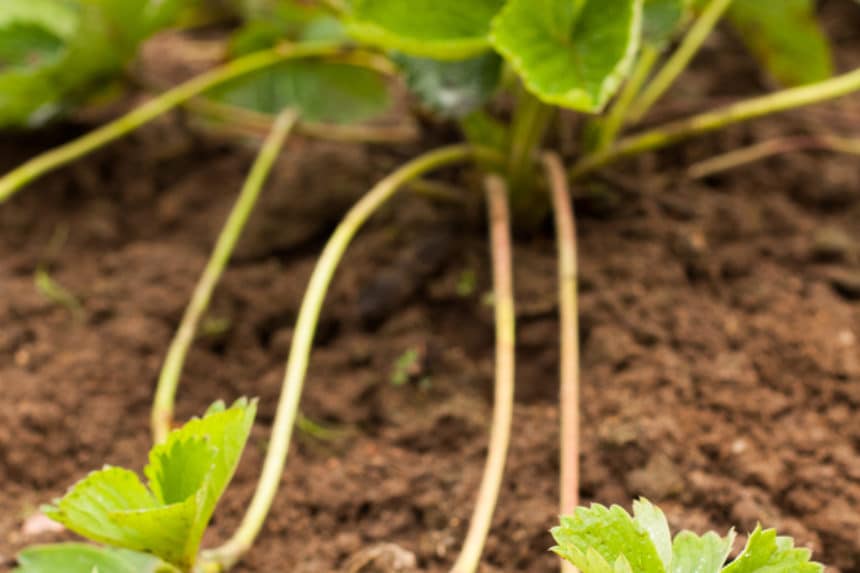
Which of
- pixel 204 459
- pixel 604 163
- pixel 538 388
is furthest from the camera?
pixel 604 163

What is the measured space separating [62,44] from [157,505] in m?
0.83

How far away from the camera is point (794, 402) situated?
3.17ft

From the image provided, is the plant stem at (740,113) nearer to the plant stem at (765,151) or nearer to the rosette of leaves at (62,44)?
the plant stem at (765,151)

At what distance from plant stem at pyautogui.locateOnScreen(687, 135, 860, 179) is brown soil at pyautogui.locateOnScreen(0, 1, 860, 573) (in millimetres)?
22

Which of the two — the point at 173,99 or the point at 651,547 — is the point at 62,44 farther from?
the point at 651,547

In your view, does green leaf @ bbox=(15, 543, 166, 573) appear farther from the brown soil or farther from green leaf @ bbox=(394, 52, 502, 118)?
green leaf @ bbox=(394, 52, 502, 118)

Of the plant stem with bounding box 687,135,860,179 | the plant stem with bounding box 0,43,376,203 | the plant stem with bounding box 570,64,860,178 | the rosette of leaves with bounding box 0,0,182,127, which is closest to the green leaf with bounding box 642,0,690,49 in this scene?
the plant stem with bounding box 570,64,860,178

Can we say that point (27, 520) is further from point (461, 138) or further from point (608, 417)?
point (461, 138)

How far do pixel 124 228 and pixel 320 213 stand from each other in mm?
322

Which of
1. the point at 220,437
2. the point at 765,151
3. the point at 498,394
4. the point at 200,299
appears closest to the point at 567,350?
the point at 498,394

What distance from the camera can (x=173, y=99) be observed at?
4.23 ft

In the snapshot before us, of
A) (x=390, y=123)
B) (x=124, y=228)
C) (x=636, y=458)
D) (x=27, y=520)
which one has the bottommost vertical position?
(x=27, y=520)

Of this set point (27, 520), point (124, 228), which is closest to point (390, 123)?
point (124, 228)

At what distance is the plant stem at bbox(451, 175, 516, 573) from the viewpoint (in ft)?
2.43
